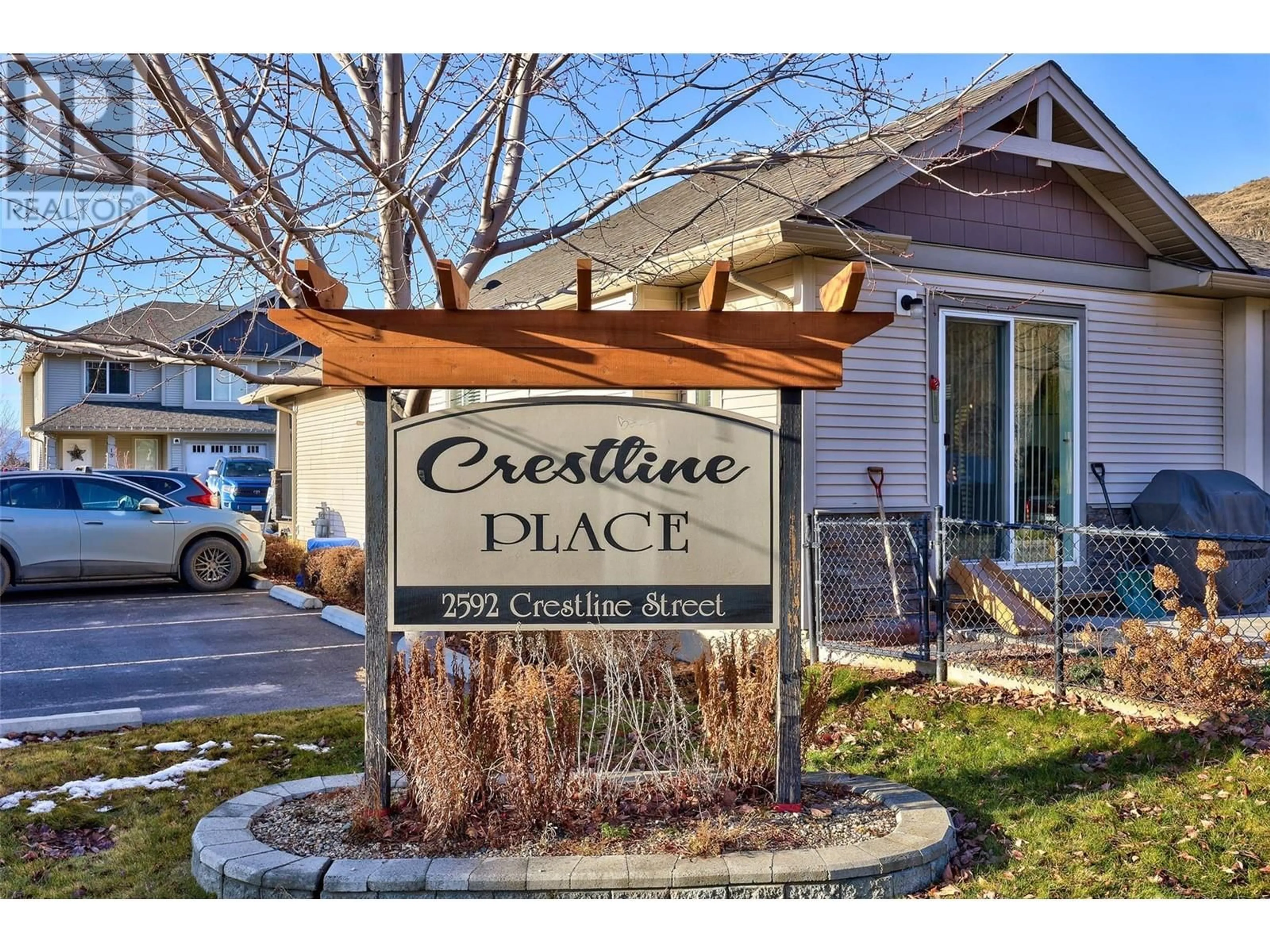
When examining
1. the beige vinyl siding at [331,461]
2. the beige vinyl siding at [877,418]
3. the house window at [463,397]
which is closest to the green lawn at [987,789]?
the beige vinyl siding at [877,418]

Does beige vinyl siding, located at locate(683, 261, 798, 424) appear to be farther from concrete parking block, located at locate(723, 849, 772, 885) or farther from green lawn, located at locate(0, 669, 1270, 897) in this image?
concrete parking block, located at locate(723, 849, 772, 885)

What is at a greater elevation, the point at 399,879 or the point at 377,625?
the point at 377,625

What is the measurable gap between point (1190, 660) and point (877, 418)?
3374 mm

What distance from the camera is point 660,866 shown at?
3816 millimetres

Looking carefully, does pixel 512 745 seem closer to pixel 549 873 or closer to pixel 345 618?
pixel 549 873

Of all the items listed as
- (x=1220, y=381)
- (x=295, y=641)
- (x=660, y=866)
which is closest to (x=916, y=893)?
(x=660, y=866)

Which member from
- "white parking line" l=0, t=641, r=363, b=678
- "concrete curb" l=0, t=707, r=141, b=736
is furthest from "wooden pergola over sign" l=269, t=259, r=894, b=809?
"white parking line" l=0, t=641, r=363, b=678

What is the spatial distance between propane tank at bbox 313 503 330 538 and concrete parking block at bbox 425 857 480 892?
50.6ft

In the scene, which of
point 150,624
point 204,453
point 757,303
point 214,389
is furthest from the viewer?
point 214,389

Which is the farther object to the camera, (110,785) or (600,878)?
(110,785)

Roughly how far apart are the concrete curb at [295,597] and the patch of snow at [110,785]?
6261 millimetres

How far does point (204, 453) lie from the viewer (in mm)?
31047

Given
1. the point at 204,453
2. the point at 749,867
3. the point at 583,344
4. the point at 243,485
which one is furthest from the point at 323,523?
the point at 749,867

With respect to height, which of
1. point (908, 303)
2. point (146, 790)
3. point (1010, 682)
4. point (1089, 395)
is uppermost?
point (908, 303)
